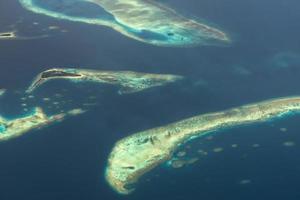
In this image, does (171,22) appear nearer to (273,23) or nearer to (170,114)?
(273,23)

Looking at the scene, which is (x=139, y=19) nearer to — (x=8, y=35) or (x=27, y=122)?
(x=8, y=35)

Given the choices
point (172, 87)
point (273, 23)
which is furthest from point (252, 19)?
point (172, 87)

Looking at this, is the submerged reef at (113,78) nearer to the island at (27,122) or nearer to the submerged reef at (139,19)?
the island at (27,122)

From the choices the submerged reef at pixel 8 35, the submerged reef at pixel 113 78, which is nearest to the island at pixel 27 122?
the submerged reef at pixel 113 78

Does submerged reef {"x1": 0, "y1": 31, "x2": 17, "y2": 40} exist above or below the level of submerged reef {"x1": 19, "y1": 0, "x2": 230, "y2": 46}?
below

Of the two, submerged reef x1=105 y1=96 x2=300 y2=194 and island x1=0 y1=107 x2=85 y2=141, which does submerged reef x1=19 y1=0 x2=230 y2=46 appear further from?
island x1=0 y1=107 x2=85 y2=141

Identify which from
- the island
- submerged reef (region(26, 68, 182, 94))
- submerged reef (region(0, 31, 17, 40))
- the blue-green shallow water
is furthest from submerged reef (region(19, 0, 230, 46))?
the island
